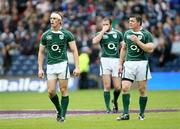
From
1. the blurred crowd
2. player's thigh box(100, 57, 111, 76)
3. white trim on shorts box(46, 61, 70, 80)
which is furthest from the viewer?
the blurred crowd

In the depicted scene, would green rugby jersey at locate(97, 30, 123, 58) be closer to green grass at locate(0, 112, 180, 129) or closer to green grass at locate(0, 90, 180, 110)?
green grass at locate(0, 90, 180, 110)

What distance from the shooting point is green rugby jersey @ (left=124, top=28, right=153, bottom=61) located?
1650 cm

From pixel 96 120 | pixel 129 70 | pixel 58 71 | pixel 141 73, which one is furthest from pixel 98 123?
pixel 141 73

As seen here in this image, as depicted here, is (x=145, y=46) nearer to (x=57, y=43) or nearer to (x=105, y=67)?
(x=57, y=43)

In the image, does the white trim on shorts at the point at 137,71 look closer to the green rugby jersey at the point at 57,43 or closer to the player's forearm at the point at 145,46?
the player's forearm at the point at 145,46

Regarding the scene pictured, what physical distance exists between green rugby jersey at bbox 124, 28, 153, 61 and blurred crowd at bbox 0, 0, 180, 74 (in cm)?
1482

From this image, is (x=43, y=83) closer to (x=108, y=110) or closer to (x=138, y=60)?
(x=108, y=110)

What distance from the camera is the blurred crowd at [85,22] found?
32.5 m

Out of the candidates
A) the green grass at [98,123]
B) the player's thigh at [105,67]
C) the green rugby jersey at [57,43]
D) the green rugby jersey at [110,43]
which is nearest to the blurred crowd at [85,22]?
the green rugby jersey at [110,43]

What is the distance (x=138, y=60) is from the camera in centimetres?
1664

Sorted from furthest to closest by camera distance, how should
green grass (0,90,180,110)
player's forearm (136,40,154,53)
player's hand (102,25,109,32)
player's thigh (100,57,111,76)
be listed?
green grass (0,90,180,110) < player's thigh (100,57,111,76) < player's hand (102,25,109,32) < player's forearm (136,40,154,53)

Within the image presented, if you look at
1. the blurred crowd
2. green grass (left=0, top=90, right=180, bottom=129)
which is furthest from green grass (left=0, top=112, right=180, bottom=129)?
the blurred crowd

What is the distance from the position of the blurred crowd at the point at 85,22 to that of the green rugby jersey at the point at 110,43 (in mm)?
11626

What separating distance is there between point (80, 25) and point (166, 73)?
4979 mm
